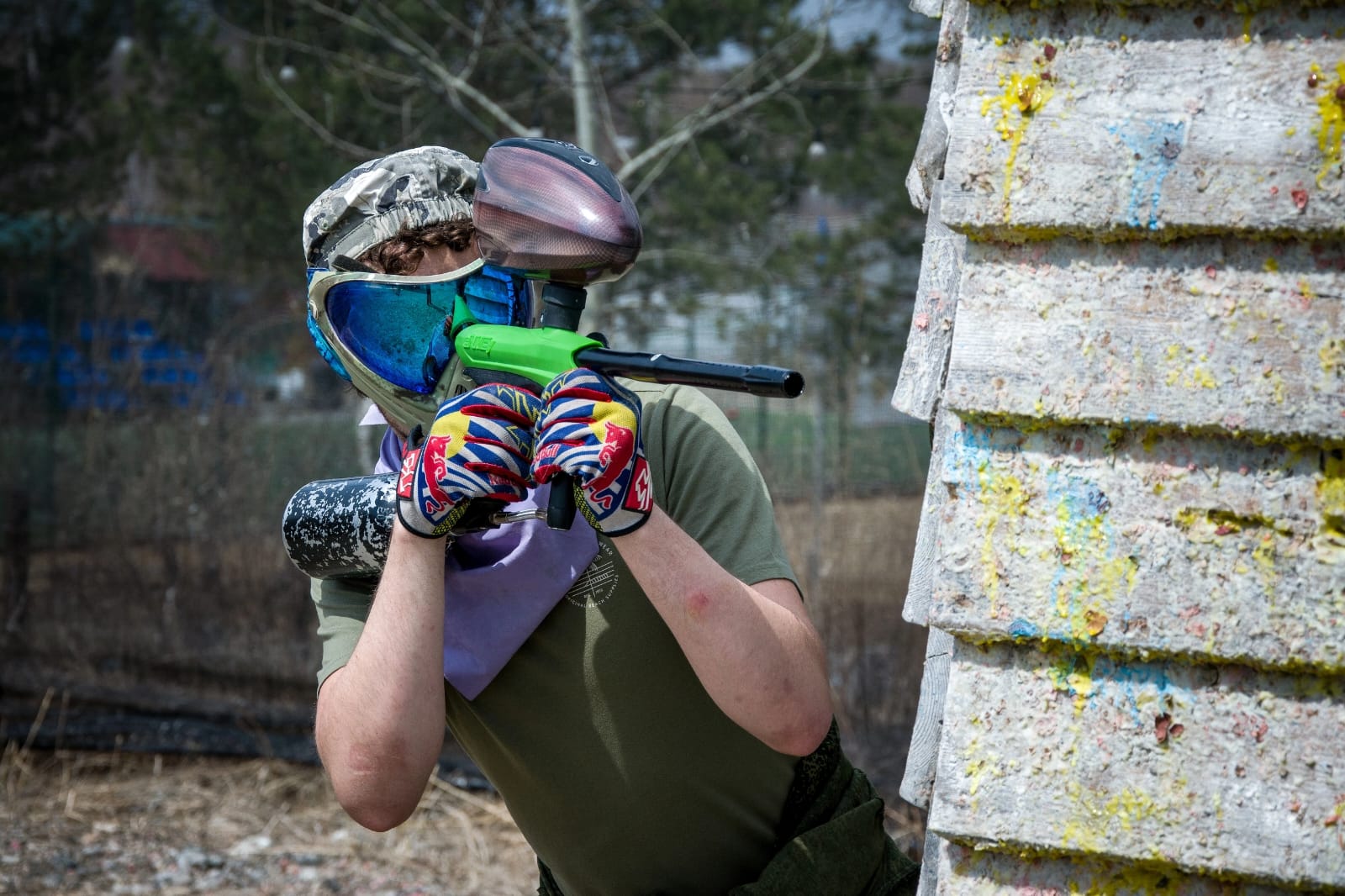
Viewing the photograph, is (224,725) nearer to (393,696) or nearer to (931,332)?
(393,696)

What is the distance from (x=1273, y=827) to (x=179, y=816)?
4.76 m

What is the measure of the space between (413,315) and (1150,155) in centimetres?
99

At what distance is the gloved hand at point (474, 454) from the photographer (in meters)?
1.43

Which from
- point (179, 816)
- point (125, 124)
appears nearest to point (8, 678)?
point (179, 816)

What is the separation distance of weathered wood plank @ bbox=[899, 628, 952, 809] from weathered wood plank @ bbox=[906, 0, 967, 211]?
2.11 ft

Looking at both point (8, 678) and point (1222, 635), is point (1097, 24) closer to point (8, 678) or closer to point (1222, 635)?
point (1222, 635)

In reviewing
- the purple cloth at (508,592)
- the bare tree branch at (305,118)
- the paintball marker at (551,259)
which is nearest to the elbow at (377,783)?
the purple cloth at (508,592)

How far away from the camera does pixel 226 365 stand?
213 inches

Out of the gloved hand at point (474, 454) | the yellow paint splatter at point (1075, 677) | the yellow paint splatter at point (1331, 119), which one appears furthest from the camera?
the gloved hand at point (474, 454)

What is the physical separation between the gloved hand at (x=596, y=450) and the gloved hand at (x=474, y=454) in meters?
0.04

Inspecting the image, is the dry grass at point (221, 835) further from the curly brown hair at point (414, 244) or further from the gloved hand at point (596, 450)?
the gloved hand at point (596, 450)

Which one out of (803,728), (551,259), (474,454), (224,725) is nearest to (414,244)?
(551,259)

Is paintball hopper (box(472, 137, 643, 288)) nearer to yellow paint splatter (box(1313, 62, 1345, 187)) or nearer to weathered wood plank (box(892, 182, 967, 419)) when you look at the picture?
weathered wood plank (box(892, 182, 967, 419))

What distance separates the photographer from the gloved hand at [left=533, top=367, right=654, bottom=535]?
1.36m
